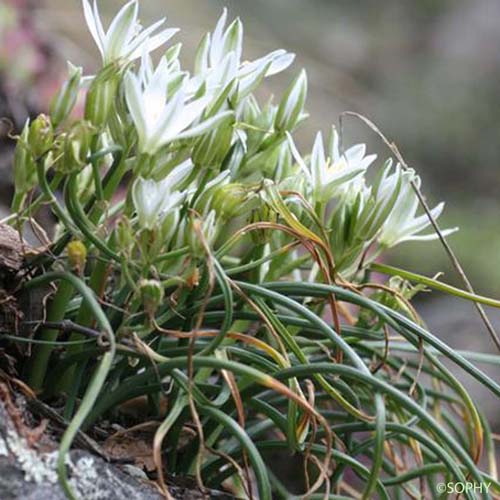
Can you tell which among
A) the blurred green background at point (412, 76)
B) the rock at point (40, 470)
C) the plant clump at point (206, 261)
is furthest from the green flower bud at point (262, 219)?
the blurred green background at point (412, 76)

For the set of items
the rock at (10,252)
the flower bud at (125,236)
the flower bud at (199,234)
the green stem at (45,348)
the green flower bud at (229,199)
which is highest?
the green flower bud at (229,199)

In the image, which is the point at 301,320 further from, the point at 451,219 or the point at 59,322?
the point at 451,219

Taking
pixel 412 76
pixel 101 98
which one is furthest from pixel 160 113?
pixel 412 76

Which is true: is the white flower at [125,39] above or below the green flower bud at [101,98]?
above

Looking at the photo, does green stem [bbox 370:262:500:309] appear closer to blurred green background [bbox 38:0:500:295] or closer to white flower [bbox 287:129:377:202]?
white flower [bbox 287:129:377:202]

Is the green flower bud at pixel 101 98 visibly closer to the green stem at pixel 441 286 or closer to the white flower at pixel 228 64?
the white flower at pixel 228 64

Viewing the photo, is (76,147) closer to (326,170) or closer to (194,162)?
(194,162)
